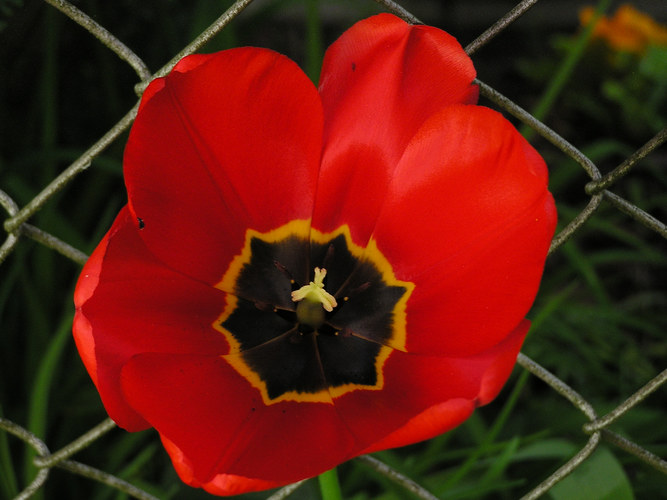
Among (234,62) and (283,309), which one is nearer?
(234,62)

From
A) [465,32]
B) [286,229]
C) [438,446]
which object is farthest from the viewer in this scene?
[465,32]

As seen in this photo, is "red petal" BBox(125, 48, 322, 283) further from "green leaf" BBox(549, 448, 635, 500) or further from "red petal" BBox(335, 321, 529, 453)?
"green leaf" BBox(549, 448, 635, 500)

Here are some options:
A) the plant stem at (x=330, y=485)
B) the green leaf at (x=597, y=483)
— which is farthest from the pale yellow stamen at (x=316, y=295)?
the green leaf at (x=597, y=483)

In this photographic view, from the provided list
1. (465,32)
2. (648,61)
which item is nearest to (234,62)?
(648,61)

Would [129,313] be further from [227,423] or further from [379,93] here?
[379,93]

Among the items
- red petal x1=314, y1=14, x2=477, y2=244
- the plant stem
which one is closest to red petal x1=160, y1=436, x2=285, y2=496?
the plant stem

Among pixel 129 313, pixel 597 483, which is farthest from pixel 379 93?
pixel 597 483

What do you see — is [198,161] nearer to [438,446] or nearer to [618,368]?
[438,446]
